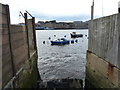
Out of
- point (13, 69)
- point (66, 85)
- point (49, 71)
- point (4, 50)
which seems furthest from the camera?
point (49, 71)

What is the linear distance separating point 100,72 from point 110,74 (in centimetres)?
144

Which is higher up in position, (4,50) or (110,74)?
(4,50)

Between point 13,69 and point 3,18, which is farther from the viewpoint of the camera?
point 13,69

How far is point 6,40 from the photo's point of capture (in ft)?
19.2

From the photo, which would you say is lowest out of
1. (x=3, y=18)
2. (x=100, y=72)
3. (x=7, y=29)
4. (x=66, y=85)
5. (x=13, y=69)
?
(x=66, y=85)

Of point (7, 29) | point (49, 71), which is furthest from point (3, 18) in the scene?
point (49, 71)

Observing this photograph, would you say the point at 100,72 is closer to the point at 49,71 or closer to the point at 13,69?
the point at 13,69

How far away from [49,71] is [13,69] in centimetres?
1257

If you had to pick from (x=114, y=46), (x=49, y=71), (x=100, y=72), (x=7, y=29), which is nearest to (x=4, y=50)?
(x=7, y=29)

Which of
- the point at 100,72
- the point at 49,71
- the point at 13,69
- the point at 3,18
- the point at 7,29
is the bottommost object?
the point at 49,71

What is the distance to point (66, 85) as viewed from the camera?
32.5 feet

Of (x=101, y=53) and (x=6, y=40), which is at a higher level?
(x=6, y=40)

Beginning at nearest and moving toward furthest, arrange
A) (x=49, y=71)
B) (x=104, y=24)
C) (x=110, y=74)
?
(x=110, y=74) < (x=104, y=24) < (x=49, y=71)

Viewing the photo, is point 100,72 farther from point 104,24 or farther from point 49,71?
point 49,71
